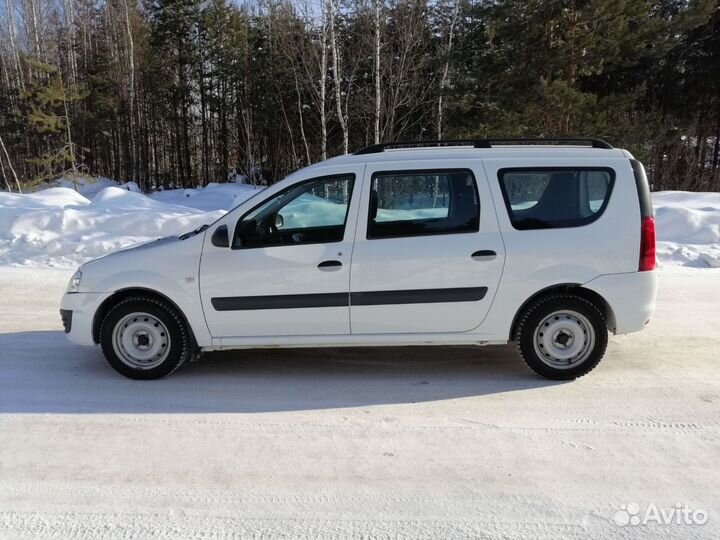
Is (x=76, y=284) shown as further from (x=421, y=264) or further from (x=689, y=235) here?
(x=689, y=235)

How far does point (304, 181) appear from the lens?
175 inches

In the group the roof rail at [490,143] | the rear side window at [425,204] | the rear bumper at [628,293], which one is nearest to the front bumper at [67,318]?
the rear side window at [425,204]

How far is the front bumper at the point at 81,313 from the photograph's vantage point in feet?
14.8

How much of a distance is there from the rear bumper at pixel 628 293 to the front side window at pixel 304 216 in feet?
6.66

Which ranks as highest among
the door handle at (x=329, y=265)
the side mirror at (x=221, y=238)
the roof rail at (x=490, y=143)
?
the roof rail at (x=490, y=143)

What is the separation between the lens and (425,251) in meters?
4.28

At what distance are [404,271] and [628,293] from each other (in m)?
1.76

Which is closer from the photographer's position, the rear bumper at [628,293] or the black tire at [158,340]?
the rear bumper at [628,293]

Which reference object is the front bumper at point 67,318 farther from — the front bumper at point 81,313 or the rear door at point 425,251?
the rear door at point 425,251

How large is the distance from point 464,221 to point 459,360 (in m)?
1.33

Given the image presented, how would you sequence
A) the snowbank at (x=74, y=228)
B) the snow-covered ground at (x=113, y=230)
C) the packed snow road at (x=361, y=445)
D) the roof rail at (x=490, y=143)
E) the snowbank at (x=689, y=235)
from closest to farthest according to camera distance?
the packed snow road at (x=361, y=445) → the roof rail at (x=490, y=143) → the snowbank at (x=689, y=235) → the snow-covered ground at (x=113, y=230) → the snowbank at (x=74, y=228)

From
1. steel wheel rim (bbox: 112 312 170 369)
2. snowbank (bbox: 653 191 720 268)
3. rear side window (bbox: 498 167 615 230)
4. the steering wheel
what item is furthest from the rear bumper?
snowbank (bbox: 653 191 720 268)

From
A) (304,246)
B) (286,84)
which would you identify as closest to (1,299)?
(304,246)

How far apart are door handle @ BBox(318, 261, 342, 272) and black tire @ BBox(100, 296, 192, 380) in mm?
1251
